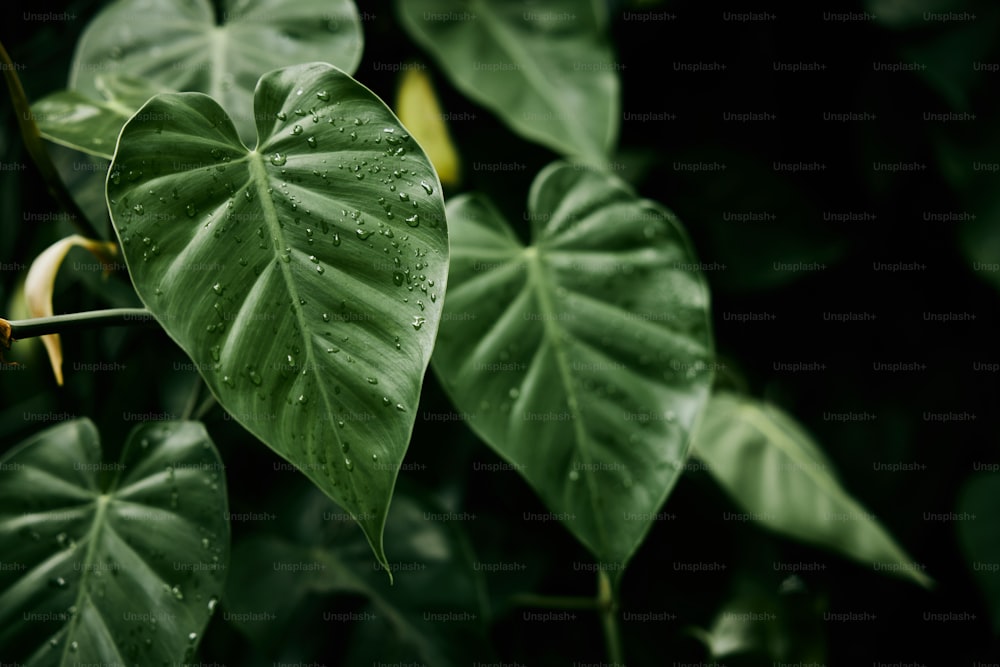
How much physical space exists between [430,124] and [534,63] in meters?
0.16

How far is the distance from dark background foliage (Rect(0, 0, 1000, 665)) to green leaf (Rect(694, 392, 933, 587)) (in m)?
0.08

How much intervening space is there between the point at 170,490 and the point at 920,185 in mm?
1055

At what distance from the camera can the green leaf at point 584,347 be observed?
0.56 meters

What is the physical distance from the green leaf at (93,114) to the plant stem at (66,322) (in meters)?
0.12

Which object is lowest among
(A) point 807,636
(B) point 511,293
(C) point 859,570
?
(C) point 859,570

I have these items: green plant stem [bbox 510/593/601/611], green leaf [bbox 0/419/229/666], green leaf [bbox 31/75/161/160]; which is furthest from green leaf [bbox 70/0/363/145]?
green plant stem [bbox 510/593/601/611]

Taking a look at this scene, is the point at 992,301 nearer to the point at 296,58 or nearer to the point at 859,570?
the point at 859,570

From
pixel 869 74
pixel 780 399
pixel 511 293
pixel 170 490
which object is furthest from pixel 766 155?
pixel 170 490

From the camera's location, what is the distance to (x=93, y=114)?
595 millimetres

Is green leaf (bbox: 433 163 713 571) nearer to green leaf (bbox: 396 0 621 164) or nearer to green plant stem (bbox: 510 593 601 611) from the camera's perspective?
green leaf (bbox: 396 0 621 164)

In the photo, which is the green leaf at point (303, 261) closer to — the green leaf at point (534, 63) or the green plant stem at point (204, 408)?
the green plant stem at point (204, 408)

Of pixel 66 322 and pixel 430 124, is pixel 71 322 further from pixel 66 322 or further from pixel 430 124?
pixel 430 124

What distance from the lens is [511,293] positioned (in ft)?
2.15

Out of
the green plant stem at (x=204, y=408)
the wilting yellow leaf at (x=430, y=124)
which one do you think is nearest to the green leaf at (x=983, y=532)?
the wilting yellow leaf at (x=430, y=124)
